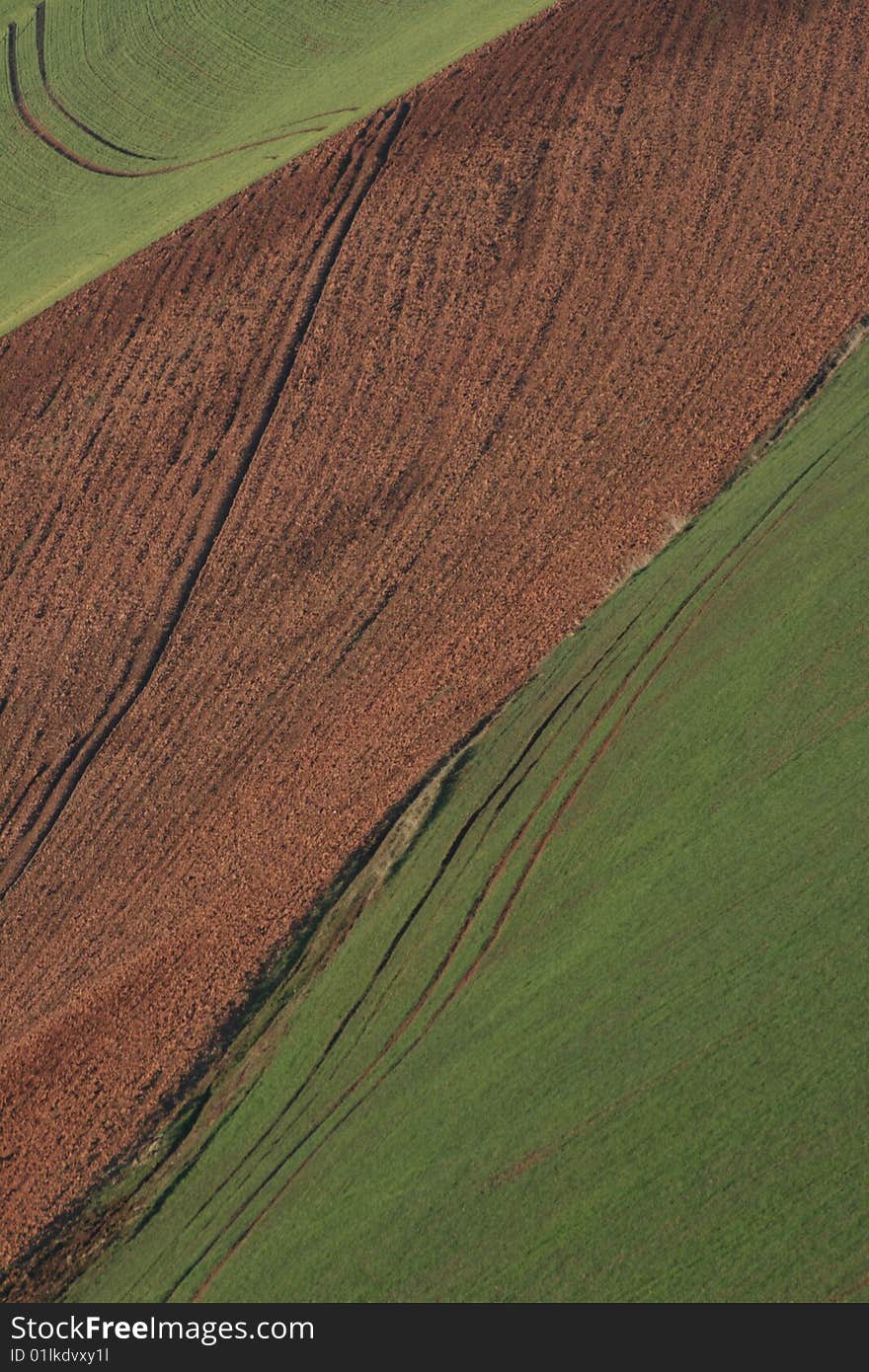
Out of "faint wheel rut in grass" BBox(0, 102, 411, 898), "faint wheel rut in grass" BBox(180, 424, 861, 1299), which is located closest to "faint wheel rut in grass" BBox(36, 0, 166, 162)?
"faint wheel rut in grass" BBox(0, 102, 411, 898)

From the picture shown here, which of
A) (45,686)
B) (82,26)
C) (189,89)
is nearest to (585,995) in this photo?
(45,686)

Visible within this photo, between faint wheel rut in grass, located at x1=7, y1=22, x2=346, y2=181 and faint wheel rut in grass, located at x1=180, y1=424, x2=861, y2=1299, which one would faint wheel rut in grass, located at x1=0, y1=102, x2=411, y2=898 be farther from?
faint wheel rut in grass, located at x1=180, y1=424, x2=861, y2=1299

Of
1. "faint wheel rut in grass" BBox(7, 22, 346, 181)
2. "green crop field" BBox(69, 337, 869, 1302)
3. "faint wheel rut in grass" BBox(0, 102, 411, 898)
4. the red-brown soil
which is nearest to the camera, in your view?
"green crop field" BBox(69, 337, 869, 1302)

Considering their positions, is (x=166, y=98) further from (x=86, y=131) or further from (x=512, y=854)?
(x=512, y=854)

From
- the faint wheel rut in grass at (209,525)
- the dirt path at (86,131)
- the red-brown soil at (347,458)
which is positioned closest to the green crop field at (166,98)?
the dirt path at (86,131)

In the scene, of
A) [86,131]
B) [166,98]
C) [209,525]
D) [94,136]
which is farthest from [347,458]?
[86,131]

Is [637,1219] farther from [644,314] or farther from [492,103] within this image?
[492,103]
